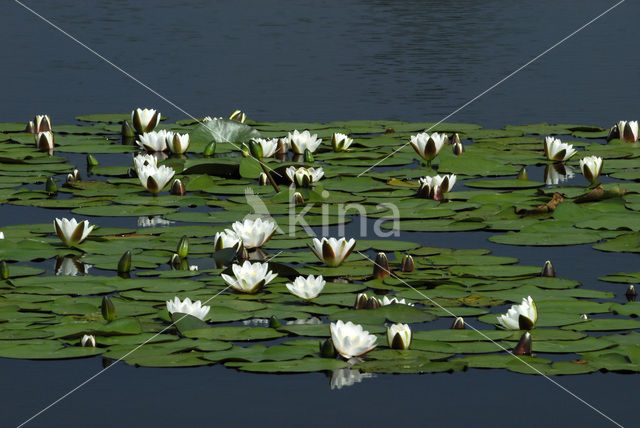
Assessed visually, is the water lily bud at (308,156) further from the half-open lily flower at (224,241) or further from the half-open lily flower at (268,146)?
the half-open lily flower at (224,241)

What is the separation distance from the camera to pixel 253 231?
19.9 ft

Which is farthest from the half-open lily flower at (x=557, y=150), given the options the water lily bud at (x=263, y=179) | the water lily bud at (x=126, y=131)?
the water lily bud at (x=126, y=131)

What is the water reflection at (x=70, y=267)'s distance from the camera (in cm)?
573

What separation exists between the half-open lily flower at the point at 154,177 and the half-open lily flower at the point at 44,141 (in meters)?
1.97

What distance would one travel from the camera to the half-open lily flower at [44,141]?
9.21 m

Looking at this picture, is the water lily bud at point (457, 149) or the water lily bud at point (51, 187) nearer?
the water lily bud at point (51, 187)

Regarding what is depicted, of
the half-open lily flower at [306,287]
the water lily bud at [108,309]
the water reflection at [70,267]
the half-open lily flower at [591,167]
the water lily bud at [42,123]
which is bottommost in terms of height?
the water lily bud at [108,309]

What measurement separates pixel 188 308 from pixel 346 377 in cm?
89

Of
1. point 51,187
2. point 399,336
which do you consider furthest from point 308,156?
point 399,336

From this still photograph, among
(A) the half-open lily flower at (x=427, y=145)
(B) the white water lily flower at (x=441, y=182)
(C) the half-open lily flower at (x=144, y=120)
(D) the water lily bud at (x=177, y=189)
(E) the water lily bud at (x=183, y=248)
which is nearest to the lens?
(E) the water lily bud at (x=183, y=248)

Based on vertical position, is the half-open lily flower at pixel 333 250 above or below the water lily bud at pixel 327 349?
above

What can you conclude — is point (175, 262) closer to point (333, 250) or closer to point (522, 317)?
point (333, 250)

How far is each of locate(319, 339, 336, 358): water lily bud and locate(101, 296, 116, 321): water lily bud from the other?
1.01 meters

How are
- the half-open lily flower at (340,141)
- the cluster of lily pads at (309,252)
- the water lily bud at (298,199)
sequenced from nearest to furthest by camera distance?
the cluster of lily pads at (309,252)
the water lily bud at (298,199)
the half-open lily flower at (340,141)
